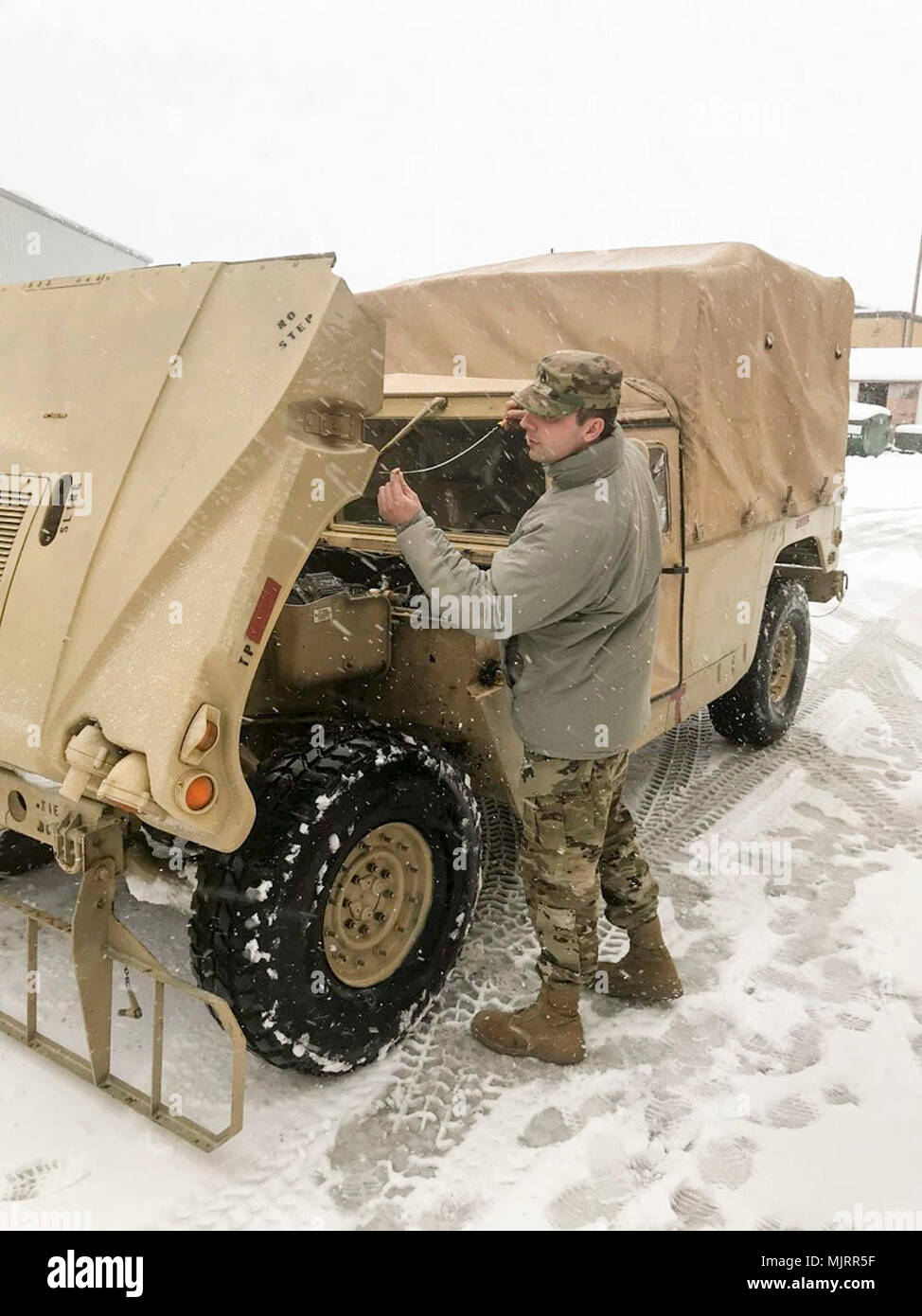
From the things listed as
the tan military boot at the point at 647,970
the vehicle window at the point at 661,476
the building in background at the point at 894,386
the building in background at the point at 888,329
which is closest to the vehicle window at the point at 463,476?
the vehicle window at the point at 661,476

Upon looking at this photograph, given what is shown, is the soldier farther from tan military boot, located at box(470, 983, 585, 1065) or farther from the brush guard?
the brush guard

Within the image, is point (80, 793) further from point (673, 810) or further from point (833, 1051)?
point (673, 810)

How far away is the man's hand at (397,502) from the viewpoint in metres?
2.57

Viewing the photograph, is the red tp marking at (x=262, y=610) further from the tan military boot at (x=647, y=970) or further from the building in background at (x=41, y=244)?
the building in background at (x=41, y=244)

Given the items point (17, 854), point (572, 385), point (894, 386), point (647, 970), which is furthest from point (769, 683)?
point (894, 386)

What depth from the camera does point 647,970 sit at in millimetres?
3344

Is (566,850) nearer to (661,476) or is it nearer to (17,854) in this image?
(661,476)

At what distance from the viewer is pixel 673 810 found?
4883 mm

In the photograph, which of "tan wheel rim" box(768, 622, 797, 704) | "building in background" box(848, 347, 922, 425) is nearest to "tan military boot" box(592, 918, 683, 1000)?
"tan wheel rim" box(768, 622, 797, 704)

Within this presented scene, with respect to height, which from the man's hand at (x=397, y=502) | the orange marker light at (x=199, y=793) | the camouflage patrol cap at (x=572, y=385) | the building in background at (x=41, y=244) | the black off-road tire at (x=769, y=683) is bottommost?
the black off-road tire at (x=769, y=683)

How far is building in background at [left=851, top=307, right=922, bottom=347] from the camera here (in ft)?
132

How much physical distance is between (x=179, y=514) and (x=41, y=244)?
1927cm

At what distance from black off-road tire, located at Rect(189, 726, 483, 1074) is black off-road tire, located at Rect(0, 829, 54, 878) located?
5.28 feet

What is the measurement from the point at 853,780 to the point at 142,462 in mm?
4080
